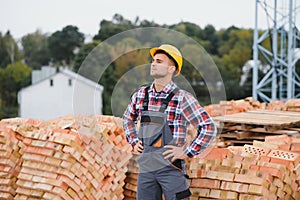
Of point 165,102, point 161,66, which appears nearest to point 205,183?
point 165,102

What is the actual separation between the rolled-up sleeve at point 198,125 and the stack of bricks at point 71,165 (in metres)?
1.21

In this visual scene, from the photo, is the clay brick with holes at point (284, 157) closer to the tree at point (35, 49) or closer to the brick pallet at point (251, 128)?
the brick pallet at point (251, 128)

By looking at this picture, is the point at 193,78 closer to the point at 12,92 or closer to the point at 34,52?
the point at 12,92

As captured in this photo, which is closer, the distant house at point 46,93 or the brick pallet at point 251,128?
the brick pallet at point 251,128

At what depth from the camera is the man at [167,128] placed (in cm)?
339

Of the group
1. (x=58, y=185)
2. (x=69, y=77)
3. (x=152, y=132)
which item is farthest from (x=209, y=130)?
(x=69, y=77)

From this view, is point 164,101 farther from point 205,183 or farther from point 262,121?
point 262,121

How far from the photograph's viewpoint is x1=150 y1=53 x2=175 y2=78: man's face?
343 centimetres

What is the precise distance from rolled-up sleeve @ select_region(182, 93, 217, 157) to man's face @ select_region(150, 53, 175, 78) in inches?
9.1

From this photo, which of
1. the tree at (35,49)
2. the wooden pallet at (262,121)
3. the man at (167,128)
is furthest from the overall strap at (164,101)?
the tree at (35,49)

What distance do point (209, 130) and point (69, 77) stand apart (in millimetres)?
28519

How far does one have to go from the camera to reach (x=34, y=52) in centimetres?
3781

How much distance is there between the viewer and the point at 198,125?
11.2 feet

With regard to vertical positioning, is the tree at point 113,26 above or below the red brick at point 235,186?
above
